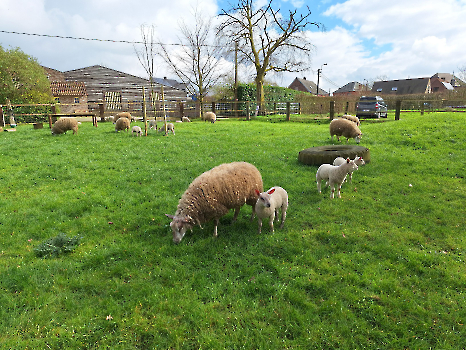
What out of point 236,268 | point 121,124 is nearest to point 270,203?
point 236,268

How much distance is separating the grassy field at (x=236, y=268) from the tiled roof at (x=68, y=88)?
30195 mm

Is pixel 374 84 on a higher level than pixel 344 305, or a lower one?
higher

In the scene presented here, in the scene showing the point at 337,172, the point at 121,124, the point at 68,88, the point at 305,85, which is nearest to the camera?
the point at 337,172

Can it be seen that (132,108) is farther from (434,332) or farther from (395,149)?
(434,332)

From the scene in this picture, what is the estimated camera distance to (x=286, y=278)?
423 centimetres

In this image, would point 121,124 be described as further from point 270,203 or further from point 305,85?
point 305,85

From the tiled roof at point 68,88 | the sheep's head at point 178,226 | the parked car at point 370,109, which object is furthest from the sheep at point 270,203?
the tiled roof at point 68,88

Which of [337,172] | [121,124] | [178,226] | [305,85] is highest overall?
[305,85]

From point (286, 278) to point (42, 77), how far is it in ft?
117

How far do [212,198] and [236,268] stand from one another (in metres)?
1.44

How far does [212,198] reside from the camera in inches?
209

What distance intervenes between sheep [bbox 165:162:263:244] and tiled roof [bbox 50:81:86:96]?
1411 inches

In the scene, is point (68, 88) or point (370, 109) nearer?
point (370, 109)

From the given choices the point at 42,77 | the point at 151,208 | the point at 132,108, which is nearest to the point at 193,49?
the point at 132,108
